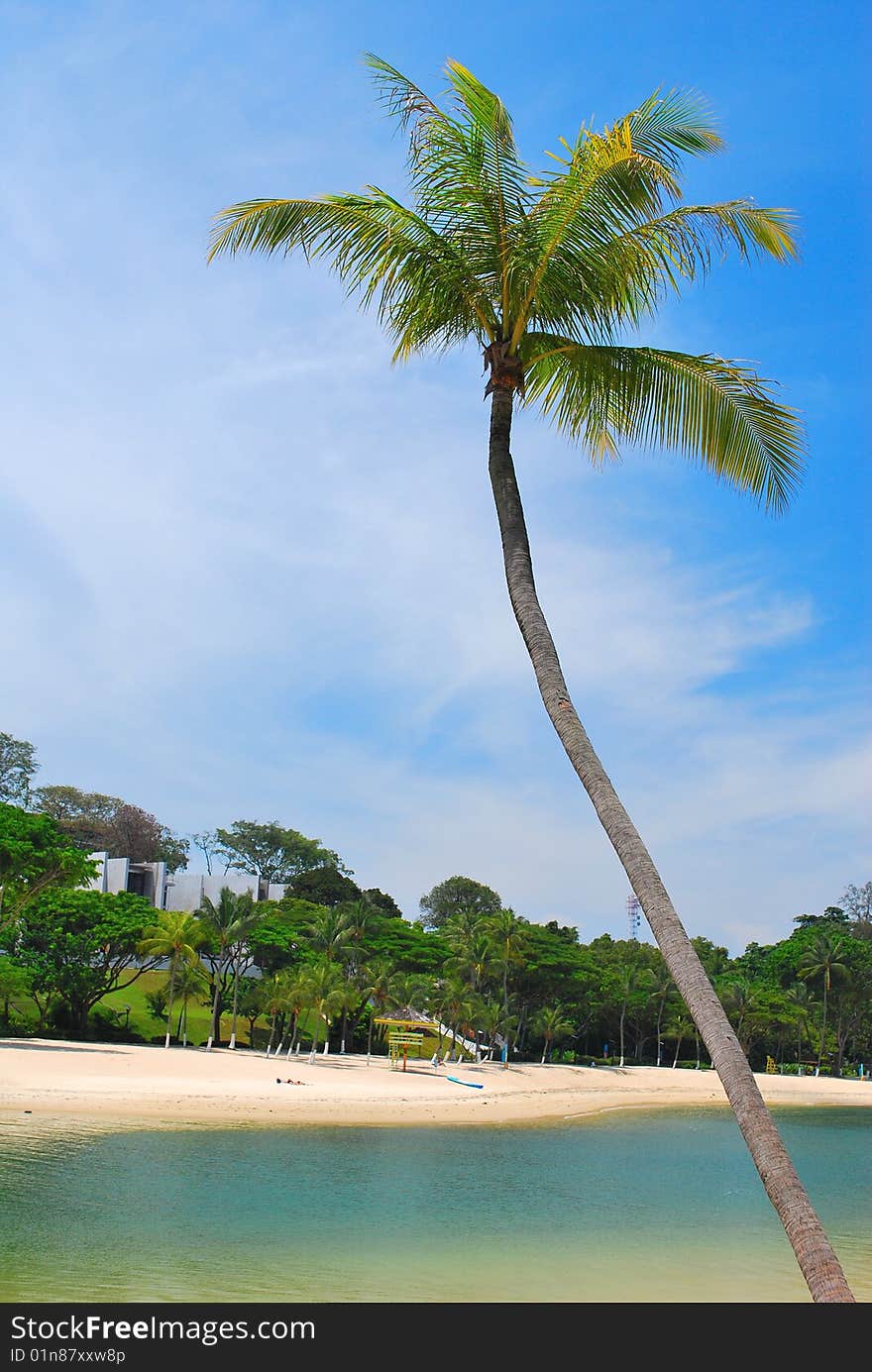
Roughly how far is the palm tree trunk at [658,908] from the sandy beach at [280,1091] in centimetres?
2208

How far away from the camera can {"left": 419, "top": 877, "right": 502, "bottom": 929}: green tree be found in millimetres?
91250

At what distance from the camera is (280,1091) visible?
3341 centimetres

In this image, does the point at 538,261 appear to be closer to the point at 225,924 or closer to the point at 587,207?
the point at 587,207

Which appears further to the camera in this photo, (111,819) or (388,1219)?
(111,819)

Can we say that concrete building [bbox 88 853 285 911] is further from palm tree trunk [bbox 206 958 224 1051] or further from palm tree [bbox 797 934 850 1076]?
palm tree [bbox 797 934 850 1076]

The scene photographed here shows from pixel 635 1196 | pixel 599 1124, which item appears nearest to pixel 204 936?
pixel 599 1124

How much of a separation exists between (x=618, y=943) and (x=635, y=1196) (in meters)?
53.6

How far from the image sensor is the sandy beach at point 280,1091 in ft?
92.2

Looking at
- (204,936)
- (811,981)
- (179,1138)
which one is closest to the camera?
(179,1138)

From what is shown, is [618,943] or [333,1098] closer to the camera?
[333,1098]

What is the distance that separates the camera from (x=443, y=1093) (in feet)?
125

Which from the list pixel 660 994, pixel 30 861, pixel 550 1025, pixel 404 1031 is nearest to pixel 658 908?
pixel 30 861

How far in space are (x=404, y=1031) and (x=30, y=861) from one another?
67.4 ft
